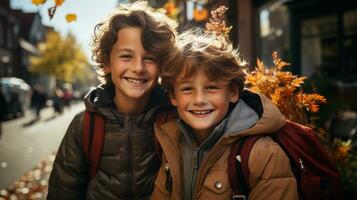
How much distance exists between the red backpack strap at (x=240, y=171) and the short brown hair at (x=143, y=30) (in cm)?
94

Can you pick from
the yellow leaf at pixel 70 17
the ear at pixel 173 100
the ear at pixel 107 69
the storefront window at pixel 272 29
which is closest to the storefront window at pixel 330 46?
the storefront window at pixel 272 29

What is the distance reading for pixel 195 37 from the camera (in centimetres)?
277

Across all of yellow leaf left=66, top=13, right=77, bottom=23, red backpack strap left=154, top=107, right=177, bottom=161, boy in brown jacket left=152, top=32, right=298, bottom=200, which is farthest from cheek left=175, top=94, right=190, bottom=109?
yellow leaf left=66, top=13, right=77, bottom=23

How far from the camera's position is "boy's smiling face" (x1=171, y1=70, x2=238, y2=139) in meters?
2.57

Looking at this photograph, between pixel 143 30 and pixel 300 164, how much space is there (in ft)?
4.47

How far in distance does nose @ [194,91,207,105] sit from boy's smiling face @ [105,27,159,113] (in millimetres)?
488

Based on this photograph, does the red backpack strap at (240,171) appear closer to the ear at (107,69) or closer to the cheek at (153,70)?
Answer: the cheek at (153,70)

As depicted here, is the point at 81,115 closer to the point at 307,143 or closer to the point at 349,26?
the point at 307,143

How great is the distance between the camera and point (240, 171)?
7.48 feet

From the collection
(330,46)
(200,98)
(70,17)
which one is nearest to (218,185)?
(200,98)

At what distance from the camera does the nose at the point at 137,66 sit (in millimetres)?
2857

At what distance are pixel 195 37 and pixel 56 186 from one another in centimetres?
137

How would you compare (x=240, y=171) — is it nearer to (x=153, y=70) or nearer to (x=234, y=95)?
(x=234, y=95)

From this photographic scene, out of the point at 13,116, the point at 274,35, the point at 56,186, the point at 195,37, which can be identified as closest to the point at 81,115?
the point at 56,186
